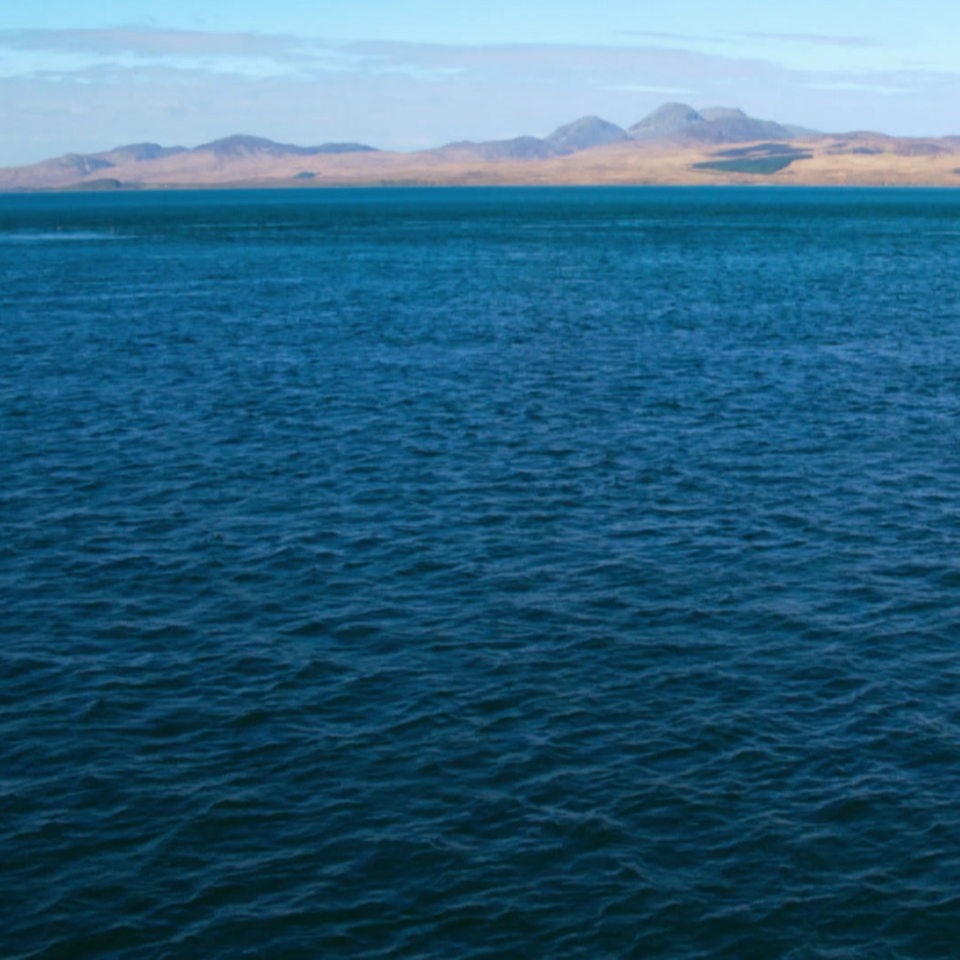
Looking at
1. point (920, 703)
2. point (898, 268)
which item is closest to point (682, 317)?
point (898, 268)

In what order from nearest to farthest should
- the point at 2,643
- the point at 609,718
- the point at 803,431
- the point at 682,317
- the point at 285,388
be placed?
the point at 609,718 < the point at 2,643 < the point at 803,431 < the point at 285,388 < the point at 682,317

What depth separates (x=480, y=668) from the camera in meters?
36.0

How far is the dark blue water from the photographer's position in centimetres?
2542

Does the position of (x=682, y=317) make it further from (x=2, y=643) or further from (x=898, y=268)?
(x=2, y=643)

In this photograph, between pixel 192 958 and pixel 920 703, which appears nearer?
pixel 192 958


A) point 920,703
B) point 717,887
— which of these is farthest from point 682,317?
point 717,887

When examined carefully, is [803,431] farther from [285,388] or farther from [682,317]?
[682,317]

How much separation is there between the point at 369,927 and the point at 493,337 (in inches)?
3040

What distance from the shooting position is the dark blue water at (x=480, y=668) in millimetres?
25422

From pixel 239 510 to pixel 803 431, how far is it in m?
30.1

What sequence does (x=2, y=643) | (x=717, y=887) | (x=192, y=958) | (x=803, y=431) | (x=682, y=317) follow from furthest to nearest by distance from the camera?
1. (x=682, y=317)
2. (x=803, y=431)
3. (x=2, y=643)
4. (x=717, y=887)
5. (x=192, y=958)

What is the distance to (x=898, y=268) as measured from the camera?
160 meters

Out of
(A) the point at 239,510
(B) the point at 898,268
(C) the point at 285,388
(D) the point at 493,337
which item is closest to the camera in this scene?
(A) the point at 239,510

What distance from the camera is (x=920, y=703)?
111 feet
